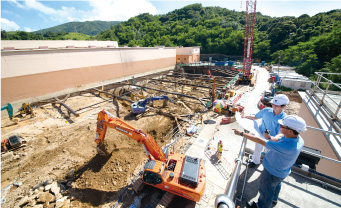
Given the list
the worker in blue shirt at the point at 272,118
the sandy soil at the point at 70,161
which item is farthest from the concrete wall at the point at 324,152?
the sandy soil at the point at 70,161

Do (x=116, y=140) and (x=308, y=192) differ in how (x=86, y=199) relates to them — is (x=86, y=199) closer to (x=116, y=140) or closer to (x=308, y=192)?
(x=116, y=140)

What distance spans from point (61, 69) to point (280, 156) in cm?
2222

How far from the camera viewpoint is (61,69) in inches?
680

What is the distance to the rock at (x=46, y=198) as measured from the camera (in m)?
6.41

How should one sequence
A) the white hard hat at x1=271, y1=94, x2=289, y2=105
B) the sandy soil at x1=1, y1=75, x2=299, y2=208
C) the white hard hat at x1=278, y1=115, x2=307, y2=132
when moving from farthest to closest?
the sandy soil at x1=1, y1=75, x2=299, y2=208, the white hard hat at x1=271, y1=94, x2=289, y2=105, the white hard hat at x1=278, y1=115, x2=307, y2=132

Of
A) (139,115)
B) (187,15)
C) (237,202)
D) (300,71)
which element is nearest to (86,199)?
(237,202)

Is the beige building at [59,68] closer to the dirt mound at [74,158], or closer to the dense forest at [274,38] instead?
the dirt mound at [74,158]

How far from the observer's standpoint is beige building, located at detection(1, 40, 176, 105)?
14047 millimetres

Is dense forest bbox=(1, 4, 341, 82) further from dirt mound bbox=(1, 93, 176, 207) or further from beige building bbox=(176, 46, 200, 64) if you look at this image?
dirt mound bbox=(1, 93, 176, 207)

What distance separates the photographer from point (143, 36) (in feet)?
248

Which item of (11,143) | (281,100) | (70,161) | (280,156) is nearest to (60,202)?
(70,161)

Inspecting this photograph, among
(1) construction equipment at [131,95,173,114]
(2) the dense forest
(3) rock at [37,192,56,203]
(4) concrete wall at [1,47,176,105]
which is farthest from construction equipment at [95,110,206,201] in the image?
(2) the dense forest

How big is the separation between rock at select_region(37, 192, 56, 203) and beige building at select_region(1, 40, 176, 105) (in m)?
13.5

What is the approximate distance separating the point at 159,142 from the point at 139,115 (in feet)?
14.2
